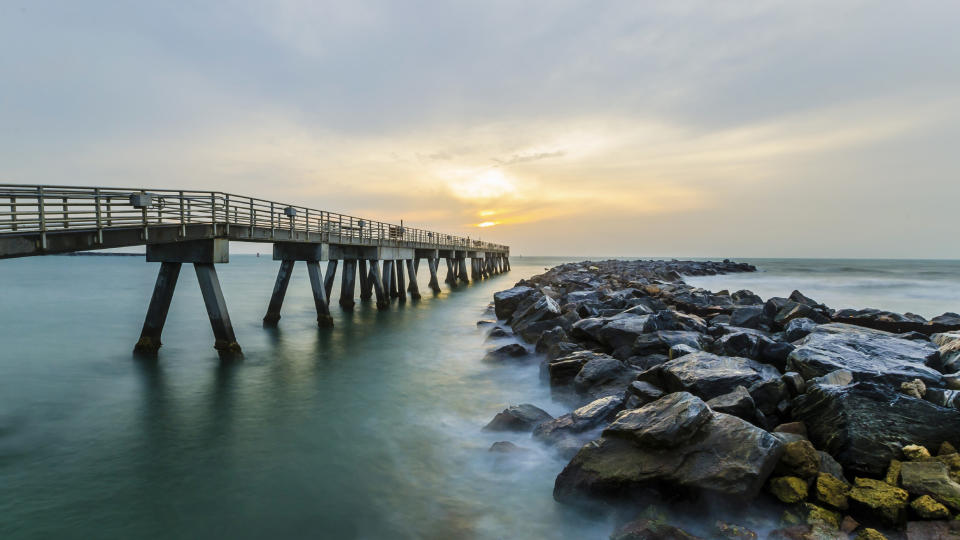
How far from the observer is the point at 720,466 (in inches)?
193

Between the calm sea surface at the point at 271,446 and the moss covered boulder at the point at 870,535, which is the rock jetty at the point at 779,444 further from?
the calm sea surface at the point at 271,446

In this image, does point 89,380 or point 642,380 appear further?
point 89,380

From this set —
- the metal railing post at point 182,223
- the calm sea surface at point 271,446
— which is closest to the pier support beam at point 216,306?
the calm sea surface at point 271,446

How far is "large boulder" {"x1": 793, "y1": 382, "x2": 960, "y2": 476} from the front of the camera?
507 cm

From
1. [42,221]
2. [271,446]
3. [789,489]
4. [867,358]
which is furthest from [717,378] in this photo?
[42,221]

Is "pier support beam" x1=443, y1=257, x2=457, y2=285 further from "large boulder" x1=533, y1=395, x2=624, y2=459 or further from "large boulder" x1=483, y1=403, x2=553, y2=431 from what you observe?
"large boulder" x1=533, y1=395, x2=624, y2=459

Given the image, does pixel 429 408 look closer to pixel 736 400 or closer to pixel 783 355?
pixel 736 400

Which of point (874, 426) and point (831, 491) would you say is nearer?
point (831, 491)

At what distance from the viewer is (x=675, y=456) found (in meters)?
5.18

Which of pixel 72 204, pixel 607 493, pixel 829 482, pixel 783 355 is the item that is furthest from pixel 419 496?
pixel 72 204

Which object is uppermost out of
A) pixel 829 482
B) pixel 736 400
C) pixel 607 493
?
pixel 736 400

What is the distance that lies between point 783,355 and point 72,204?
15129 millimetres

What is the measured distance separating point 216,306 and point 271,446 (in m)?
7.46

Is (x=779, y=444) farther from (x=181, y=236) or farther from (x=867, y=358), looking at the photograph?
(x=181, y=236)
